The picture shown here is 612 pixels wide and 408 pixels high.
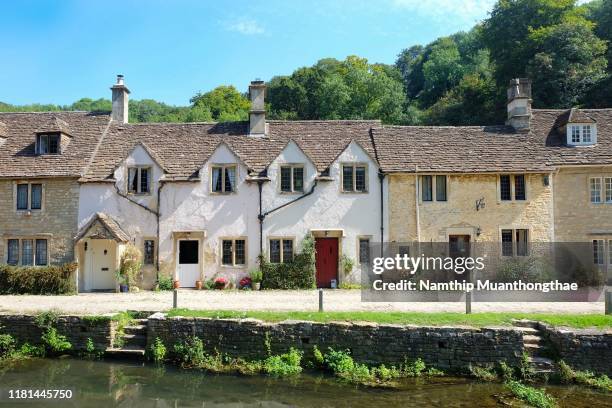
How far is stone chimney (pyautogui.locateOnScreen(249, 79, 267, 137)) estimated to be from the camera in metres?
27.2

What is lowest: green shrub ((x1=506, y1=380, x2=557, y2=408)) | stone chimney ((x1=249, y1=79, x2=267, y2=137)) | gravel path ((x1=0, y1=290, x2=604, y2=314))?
green shrub ((x1=506, y1=380, x2=557, y2=408))

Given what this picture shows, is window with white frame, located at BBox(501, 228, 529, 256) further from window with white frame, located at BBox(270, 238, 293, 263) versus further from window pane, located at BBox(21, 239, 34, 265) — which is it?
window pane, located at BBox(21, 239, 34, 265)

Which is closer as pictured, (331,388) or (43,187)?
(331,388)

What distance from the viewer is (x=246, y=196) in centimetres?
2519

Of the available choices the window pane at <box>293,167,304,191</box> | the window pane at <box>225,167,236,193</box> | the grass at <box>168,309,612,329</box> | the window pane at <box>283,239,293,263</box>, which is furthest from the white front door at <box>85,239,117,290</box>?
the grass at <box>168,309,612,329</box>

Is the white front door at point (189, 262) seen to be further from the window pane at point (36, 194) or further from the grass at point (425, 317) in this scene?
the grass at point (425, 317)

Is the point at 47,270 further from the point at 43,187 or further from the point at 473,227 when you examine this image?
the point at 473,227

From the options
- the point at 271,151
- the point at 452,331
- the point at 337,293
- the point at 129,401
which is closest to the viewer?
the point at 129,401

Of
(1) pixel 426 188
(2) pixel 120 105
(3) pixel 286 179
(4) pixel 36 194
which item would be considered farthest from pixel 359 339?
(2) pixel 120 105

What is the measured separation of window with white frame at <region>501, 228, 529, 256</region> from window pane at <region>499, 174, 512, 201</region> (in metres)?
1.76

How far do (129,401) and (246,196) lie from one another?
1424cm

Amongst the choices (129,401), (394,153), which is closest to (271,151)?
(394,153)

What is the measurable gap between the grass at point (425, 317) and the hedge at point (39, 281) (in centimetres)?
996

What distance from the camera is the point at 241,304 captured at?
61.5 ft
